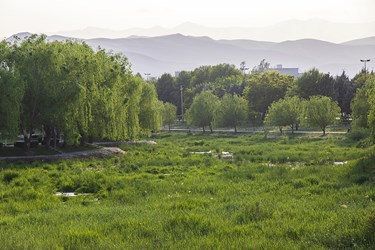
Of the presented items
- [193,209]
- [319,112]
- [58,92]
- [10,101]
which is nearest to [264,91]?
[319,112]

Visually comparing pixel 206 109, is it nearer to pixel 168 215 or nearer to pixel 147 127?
pixel 147 127

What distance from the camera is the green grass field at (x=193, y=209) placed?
8.58 m

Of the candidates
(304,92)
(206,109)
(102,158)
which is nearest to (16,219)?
(102,158)

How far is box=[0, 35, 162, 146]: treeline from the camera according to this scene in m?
27.1

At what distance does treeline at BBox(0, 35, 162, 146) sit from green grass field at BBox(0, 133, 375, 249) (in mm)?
7414

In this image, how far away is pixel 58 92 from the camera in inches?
1154

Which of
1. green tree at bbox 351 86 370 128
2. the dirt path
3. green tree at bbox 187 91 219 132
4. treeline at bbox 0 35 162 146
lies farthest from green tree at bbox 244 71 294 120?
the dirt path

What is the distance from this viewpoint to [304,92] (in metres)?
68.8

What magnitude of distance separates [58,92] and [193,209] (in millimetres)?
19931

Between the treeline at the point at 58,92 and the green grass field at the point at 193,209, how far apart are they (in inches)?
292

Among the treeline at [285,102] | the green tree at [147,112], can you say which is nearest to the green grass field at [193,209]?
the green tree at [147,112]

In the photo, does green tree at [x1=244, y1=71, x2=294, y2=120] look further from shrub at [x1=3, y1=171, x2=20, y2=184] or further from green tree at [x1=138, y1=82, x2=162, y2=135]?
shrub at [x1=3, y1=171, x2=20, y2=184]

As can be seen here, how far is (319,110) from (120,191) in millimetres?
38361

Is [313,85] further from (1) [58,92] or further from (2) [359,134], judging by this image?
(1) [58,92]
